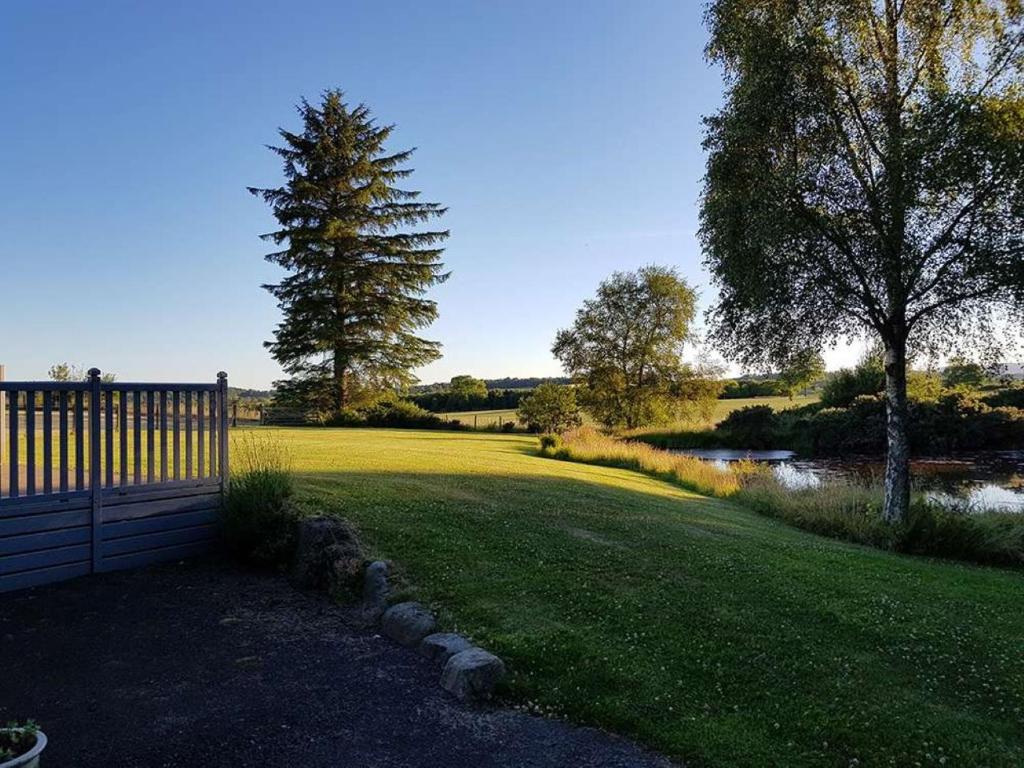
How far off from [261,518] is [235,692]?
278 cm

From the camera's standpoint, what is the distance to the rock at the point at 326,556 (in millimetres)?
5808

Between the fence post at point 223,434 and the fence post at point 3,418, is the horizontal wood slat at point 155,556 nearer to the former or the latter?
the fence post at point 223,434

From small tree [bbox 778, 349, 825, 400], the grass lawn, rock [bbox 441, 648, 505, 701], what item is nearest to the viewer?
the grass lawn

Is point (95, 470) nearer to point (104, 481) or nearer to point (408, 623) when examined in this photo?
point (104, 481)

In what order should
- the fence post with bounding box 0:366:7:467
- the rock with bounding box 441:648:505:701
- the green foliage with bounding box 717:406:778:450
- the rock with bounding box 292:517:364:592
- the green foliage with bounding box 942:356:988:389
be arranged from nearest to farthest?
1. the rock with bounding box 441:648:505:701
2. the fence post with bounding box 0:366:7:467
3. the rock with bounding box 292:517:364:592
4. the green foliage with bounding box 942:356:988:389
5. the green foliage with bounding box 717:406:778:450

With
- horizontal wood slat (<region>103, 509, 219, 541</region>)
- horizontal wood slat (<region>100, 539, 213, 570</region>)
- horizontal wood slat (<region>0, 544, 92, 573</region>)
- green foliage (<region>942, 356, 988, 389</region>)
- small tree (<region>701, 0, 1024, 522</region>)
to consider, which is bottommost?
horizontal wood slat (<region>100, 539, 213, 570</region>)

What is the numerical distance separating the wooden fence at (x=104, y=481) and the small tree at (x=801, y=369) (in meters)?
9.81

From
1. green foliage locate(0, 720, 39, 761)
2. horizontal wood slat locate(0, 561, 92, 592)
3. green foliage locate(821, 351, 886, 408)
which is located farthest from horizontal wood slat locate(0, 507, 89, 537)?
green foliage locate(821, 351, 886, 408)

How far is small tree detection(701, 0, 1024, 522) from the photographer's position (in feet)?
32.2

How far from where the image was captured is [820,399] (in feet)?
117

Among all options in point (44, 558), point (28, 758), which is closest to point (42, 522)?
point (44, 558)

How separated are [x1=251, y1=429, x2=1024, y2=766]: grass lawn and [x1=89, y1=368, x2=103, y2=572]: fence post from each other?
2154 mm

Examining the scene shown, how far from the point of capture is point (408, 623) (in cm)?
492

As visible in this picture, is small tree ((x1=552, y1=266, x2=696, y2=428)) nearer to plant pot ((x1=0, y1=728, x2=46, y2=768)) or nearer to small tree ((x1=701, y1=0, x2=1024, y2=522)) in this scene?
small tree ((x1=701, y1=0, x2=1024, y2=522))
